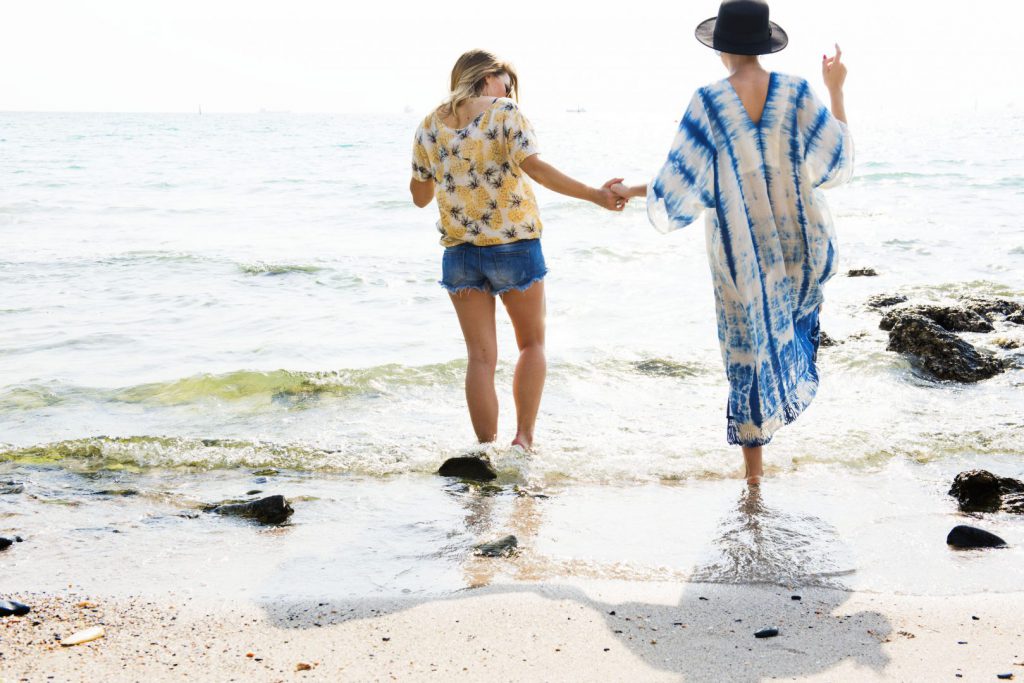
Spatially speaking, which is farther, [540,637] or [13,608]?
[13,608]

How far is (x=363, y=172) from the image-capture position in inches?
1040

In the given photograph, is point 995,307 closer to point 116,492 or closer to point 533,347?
point 533,347

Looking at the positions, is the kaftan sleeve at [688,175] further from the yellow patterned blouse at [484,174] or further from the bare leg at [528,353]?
the bare leg at [528,353]

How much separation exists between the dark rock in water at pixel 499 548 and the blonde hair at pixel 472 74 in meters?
1.97

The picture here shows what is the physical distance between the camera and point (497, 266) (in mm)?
4402

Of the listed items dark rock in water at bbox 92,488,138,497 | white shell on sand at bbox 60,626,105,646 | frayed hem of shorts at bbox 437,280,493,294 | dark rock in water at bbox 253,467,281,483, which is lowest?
dark rock in water at bbox 253,467,281,483

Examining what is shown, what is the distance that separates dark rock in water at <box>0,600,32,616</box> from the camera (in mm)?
2928

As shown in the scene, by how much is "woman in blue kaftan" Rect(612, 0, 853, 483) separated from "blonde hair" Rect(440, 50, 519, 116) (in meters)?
0.97

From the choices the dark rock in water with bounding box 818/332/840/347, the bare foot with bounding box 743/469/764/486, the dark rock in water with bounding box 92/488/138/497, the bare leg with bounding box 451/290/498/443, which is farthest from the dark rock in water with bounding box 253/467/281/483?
the dark rock in water with bounding box 818/332/840/347

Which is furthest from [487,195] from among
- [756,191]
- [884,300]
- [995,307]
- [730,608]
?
[995,307]

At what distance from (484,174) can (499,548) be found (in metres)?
1.74

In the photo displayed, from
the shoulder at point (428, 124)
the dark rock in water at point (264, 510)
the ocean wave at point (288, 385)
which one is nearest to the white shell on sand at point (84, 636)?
the dark rock in water at point (264, 510)

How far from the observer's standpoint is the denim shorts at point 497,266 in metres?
4.39

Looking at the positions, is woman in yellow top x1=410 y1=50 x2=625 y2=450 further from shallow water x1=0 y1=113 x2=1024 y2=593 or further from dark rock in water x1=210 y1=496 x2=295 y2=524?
dark rock in water x1=210 y1=496 x2=295 y2=524
